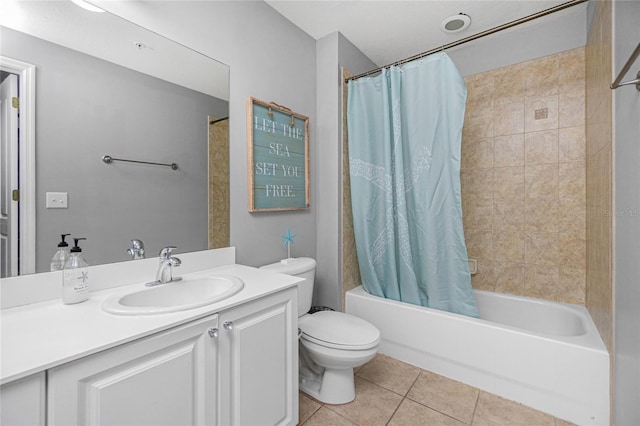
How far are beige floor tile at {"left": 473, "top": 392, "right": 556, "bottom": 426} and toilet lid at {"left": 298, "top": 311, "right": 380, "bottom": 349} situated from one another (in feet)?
2.13

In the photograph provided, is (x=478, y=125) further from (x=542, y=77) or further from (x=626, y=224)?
(x=626, y=224)

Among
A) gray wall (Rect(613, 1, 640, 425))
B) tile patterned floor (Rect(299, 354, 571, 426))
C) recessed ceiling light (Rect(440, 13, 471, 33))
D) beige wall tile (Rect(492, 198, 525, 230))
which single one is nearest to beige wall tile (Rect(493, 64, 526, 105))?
recessed ceiling light (Rect(440, 13, 471, 33))

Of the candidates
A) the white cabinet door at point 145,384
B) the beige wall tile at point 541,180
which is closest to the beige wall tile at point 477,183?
the beige wall tile at point 541,180

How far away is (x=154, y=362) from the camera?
0.85m

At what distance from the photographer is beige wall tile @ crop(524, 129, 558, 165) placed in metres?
2.07

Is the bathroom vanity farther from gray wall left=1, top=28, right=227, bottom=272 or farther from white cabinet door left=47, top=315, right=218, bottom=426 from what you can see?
gray wall left=1, top=28, right=227, bottom=272

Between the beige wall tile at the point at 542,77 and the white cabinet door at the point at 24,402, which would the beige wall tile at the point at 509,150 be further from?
the white cabinet door at the point at 24,402

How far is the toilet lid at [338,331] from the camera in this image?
1.49m

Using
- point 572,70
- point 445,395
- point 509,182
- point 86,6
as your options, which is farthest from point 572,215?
point 86,6

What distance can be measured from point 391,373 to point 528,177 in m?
1.73

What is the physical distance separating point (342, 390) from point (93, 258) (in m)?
1.38

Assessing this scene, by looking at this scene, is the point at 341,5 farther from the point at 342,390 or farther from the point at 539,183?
the point at 342,390

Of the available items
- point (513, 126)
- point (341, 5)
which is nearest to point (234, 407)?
point (341, 5)

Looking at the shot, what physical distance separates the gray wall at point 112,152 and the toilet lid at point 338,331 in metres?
0.77
